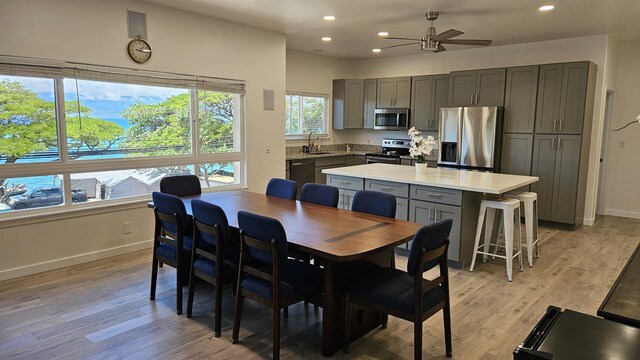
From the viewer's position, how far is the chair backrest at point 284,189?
380 centimetres

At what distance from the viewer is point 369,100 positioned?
24.9 feet

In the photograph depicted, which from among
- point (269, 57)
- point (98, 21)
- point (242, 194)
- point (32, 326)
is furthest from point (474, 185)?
point (98, 21)

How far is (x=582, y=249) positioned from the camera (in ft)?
15.6

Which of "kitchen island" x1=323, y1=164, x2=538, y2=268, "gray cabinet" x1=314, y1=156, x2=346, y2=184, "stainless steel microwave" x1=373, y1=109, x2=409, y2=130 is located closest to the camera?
"kitchen island" x1=323, y1=164, x2=538, y2=268

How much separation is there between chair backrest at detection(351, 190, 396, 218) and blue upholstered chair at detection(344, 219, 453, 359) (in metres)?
0.60

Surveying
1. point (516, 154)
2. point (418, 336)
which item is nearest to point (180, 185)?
point (418, 336)

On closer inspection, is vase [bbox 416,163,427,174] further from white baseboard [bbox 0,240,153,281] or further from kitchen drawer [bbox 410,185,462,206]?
white baseboard [bbox 0,240,153,281]

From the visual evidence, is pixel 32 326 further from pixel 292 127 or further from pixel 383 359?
pixel 292 127

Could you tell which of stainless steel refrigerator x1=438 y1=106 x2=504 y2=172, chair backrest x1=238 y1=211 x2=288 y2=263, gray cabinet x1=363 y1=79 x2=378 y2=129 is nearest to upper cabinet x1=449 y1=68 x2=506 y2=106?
stainless steel refrigerator x1=438 y1=106 x2=504 y2=172

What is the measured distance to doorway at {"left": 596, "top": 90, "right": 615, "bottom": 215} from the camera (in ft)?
20.8

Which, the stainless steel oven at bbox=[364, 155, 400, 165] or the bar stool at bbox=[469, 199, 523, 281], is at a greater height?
the stainless steel oven at bbox=[364, 155, 400, 165]

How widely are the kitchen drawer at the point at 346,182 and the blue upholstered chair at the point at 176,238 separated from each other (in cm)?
199

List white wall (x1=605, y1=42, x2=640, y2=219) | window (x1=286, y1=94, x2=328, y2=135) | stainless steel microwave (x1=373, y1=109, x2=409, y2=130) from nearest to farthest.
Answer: white wall (x1=605, y1=42, x2=640, y2=219) < stainless steel microwave (x1=373, y1=109, x2=409, y2=130) < window (x1=286, y1=94, x2=328, y2=135)

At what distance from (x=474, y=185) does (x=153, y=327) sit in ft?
9.52
